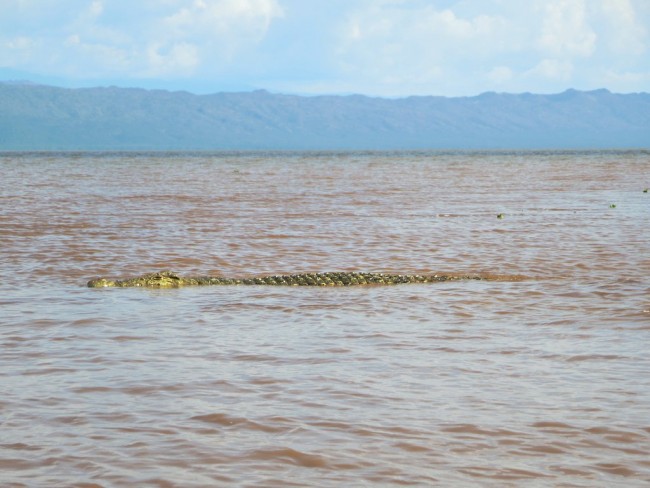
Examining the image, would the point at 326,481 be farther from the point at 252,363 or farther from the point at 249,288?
the point at 249,288

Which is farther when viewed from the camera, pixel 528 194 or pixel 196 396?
pixel 528 194

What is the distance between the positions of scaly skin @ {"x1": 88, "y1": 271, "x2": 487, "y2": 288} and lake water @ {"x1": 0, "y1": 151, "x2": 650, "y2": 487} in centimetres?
27

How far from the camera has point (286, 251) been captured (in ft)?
59.7

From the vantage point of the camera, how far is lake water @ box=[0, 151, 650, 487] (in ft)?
19.6

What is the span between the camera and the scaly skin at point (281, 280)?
43.7 ft

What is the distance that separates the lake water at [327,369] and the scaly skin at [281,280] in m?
0.27

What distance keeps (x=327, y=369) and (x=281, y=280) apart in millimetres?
5227

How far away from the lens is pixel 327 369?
27.3ft

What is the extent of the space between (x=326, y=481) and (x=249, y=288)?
7.64m

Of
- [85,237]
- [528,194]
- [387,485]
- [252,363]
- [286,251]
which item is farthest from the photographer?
[528,194]

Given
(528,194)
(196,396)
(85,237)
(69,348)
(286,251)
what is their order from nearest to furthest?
(196,396) < (69,348) < (286,251) < (85,237) < (528,194)

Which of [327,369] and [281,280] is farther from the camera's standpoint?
A: [281,280]

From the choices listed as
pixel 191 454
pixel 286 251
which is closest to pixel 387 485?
pixel 191 454

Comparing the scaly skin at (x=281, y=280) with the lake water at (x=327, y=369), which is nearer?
the lake water at (x=327, y=369)
